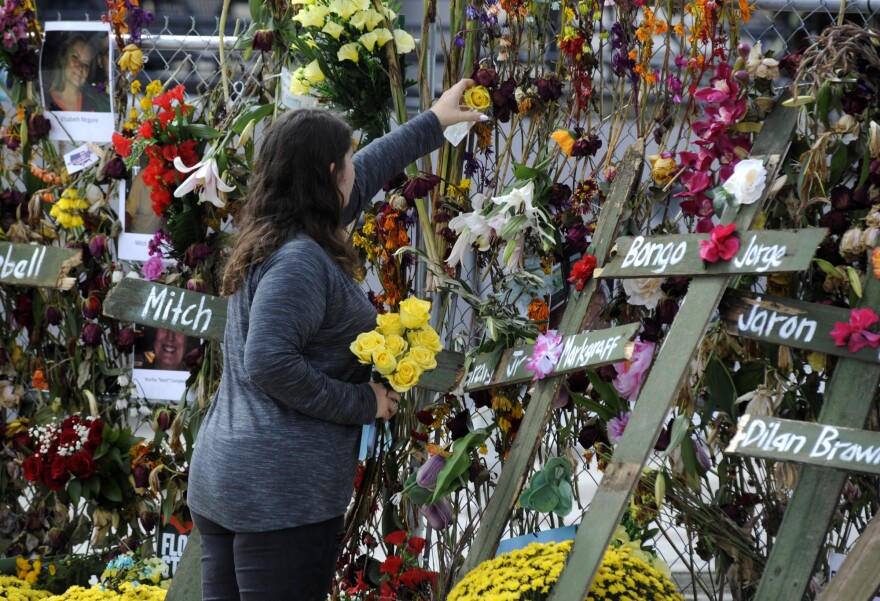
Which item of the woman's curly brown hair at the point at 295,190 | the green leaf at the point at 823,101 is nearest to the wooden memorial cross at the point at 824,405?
the green leaf at the point at 823,101

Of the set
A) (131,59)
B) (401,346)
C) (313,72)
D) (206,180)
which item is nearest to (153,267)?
(206,180)

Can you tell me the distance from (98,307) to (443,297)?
1043 millimetres

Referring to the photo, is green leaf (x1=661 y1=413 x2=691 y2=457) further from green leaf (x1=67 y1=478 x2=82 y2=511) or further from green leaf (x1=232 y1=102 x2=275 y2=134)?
green leaf (x1=67 y1=478 x2=82 y2=511)

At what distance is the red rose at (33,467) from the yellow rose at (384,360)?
1.34 m

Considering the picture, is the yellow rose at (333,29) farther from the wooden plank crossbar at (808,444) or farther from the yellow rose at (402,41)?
the wooden plank crossbar at (808,444)

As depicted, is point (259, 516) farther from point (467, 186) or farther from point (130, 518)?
point (130, 518)

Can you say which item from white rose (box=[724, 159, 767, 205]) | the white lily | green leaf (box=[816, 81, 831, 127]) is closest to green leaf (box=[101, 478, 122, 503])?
the white lily

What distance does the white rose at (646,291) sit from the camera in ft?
7.11

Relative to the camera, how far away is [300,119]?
1.87 m

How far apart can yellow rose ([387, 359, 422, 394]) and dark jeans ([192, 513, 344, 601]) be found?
281 millimetres

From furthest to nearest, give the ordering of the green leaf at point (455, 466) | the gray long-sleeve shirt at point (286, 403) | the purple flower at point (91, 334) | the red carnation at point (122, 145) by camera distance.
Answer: the purple flower at point (91, 334) < the red carnation at point (122, 145) < the green leaf at point (455, 466) < the gray long-sleeve shirt at point (286, 403)

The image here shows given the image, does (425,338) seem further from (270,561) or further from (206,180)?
(206,180)

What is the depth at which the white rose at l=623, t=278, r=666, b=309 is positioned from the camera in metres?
2.17

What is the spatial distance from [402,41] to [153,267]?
3.10 feet
